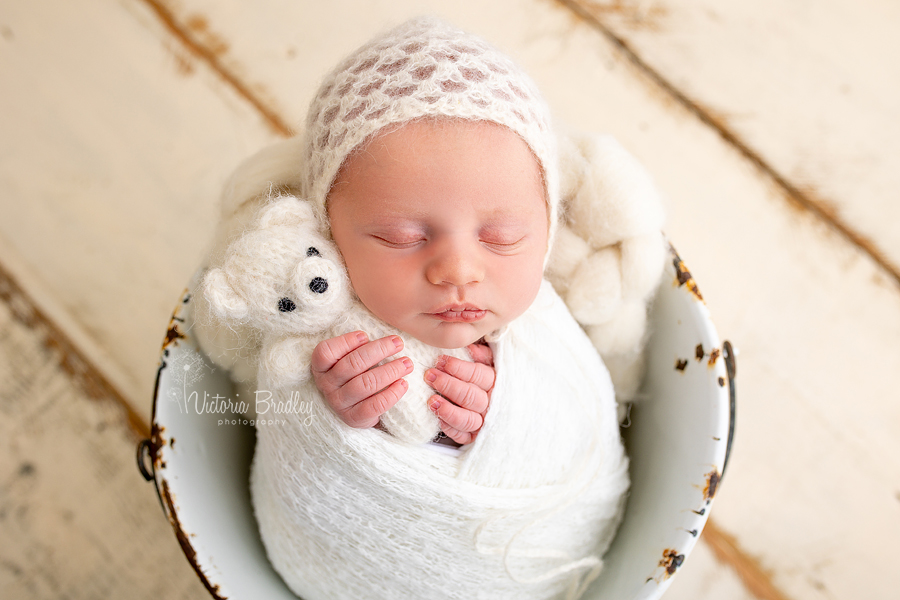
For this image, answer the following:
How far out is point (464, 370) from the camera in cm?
78

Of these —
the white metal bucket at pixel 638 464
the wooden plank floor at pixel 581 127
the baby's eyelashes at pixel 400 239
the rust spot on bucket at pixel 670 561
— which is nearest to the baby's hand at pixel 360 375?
the baby's eyelashes at pixel 400 239

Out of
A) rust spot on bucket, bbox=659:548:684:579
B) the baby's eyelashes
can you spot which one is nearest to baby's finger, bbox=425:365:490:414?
the baby's eyelashes

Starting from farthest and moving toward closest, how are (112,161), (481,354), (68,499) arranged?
(112,161), (68,499), (481,354)

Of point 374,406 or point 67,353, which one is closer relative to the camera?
point 374,406

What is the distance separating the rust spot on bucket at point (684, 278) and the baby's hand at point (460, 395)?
0.30 m

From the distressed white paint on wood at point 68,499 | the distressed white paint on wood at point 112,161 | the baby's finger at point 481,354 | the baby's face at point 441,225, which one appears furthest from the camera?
the distressed white paint on wood at point 112,161

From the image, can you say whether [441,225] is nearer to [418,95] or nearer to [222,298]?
[418,95]

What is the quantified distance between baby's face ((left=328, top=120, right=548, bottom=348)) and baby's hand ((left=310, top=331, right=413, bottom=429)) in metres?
0.04

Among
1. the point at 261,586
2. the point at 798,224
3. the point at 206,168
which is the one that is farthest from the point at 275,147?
the point at 798,224

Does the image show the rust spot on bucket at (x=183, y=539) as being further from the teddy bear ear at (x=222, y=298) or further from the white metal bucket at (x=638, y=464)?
the teddy bear ear at (x=222, y=298)

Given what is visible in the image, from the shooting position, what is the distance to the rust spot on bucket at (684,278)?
87 cm

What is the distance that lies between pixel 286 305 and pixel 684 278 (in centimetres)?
53

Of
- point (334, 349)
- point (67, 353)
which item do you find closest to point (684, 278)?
point (334, 349)

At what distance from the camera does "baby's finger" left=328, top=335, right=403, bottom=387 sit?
2.35 feet
